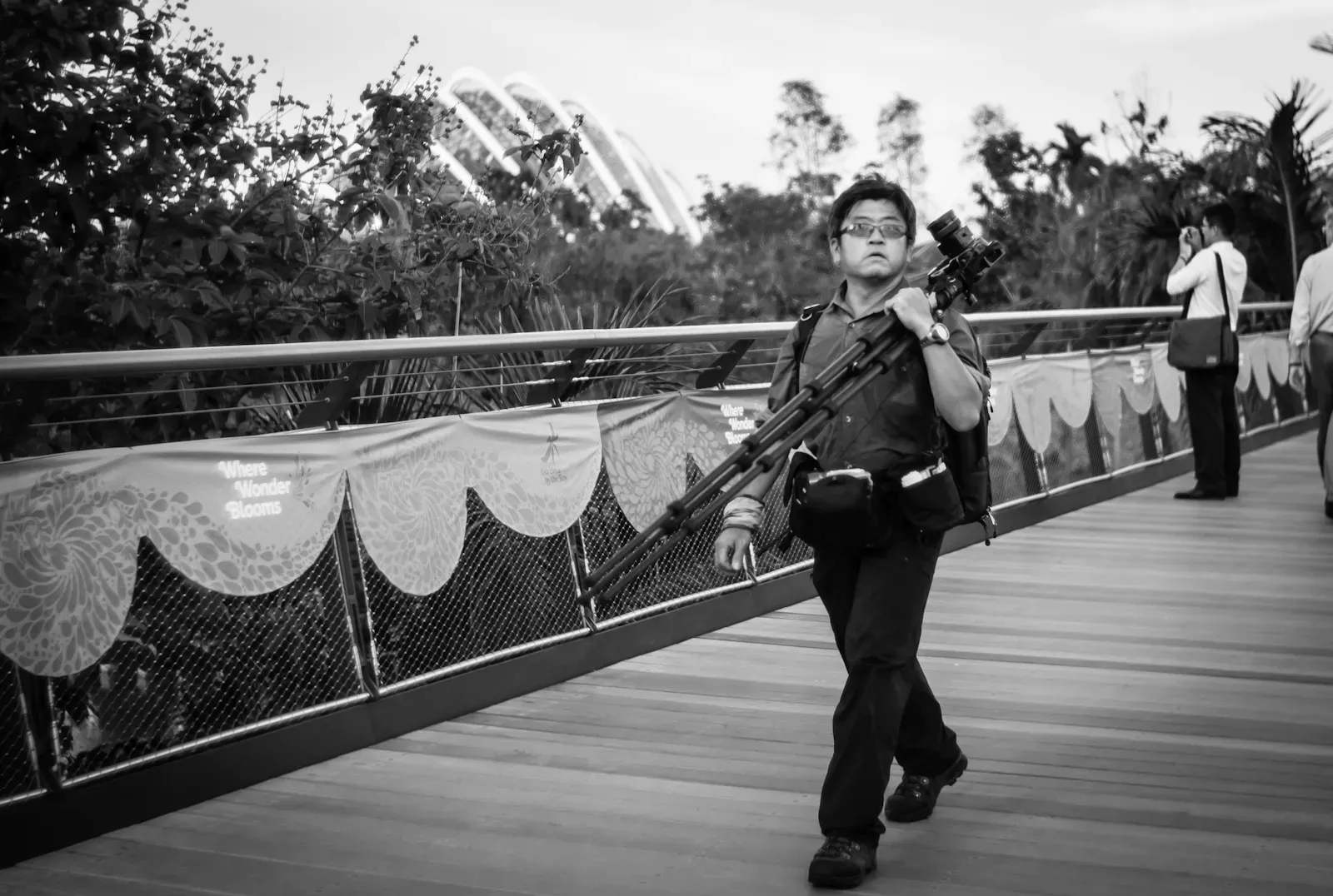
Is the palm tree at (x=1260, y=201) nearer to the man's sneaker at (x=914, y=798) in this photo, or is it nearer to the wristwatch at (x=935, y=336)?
the man's sneaker at (x=914, y=798)

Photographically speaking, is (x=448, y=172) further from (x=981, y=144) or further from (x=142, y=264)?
(x=981, y=144)

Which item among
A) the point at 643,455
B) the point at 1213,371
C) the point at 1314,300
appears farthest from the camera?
the point at 1213,371

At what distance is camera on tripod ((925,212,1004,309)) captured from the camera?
3947 mm

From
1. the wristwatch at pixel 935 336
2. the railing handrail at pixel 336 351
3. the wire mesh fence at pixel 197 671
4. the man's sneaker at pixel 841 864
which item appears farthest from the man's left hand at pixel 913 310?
the wire mesh fence at pixel 197 671

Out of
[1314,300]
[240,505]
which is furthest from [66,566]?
[1314,300]

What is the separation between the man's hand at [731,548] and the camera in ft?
12.8

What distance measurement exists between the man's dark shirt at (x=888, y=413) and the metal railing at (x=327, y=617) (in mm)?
2022

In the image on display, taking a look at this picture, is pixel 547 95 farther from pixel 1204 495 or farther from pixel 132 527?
pixel 132 527

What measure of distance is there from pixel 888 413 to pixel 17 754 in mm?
2670

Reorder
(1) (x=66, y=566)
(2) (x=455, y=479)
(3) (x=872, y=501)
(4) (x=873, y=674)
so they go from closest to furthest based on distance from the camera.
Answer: (3) (x=872, y=501)
(4) (x=873, y=674)
(1) (x=66, y=566)
(2) (x=455, y=479)

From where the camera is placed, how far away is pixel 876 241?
158 inches

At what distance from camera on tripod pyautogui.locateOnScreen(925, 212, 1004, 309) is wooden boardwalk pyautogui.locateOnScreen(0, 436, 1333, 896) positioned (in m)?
1.53

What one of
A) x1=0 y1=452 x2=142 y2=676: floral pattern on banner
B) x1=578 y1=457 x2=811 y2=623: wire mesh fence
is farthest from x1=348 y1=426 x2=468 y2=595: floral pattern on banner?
x1=0 y1=452 x2=142 y2=676: floral pattern on banner

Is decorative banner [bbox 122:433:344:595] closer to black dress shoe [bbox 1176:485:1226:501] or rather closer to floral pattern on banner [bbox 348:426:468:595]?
floral pattern on banner [bbox 348:426:468:595]
